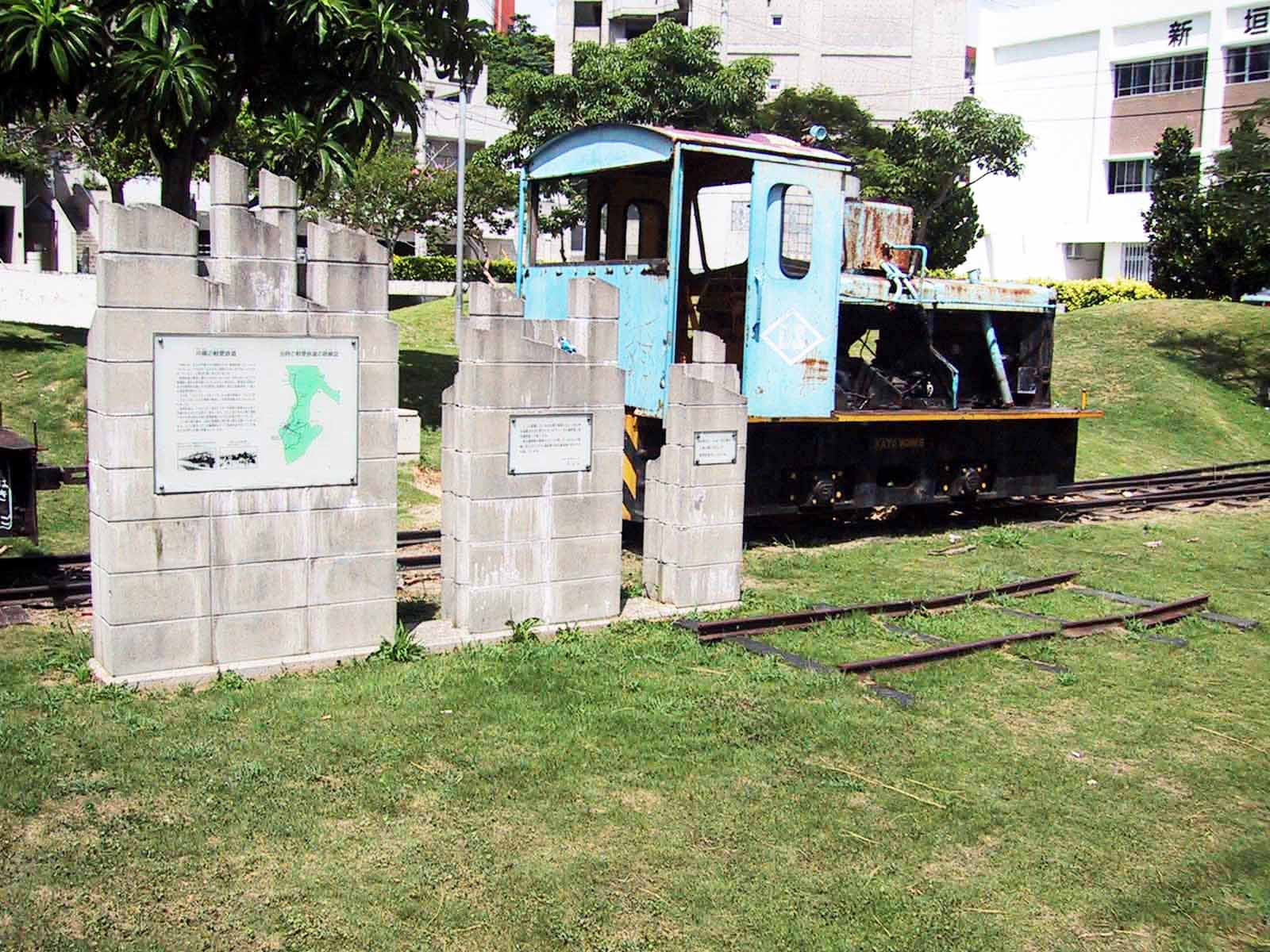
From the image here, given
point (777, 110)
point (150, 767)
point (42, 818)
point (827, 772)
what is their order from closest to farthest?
1. point (42, 818)
2. point (150, 767)
3. point (827, 772)
4. point (777, 110)

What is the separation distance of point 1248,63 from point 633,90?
81.9ft

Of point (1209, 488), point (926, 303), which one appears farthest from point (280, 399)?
point (1209, 488)

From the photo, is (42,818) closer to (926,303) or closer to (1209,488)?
(926,303)

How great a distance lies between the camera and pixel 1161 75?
45719 mm

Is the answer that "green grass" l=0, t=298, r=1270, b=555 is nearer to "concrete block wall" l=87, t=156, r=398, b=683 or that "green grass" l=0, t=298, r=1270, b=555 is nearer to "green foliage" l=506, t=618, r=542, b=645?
"concrete block wall" l=87, t=156, r=398, b=683

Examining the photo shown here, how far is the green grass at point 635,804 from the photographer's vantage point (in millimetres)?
5098

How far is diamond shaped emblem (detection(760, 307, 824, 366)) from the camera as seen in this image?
39.2ft

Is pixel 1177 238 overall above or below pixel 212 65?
above

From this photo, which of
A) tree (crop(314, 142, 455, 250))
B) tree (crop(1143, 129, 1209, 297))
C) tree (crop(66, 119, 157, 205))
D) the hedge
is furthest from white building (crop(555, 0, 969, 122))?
tree (crop(66, 119, 157, 205))

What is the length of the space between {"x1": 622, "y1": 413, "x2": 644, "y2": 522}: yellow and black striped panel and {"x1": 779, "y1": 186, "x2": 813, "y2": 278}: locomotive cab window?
2018 millimetres

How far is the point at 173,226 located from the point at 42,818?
3.22 metres

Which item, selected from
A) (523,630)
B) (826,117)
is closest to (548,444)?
(523,630)

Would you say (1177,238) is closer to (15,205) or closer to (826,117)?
(826,117)

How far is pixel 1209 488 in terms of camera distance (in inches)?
693
